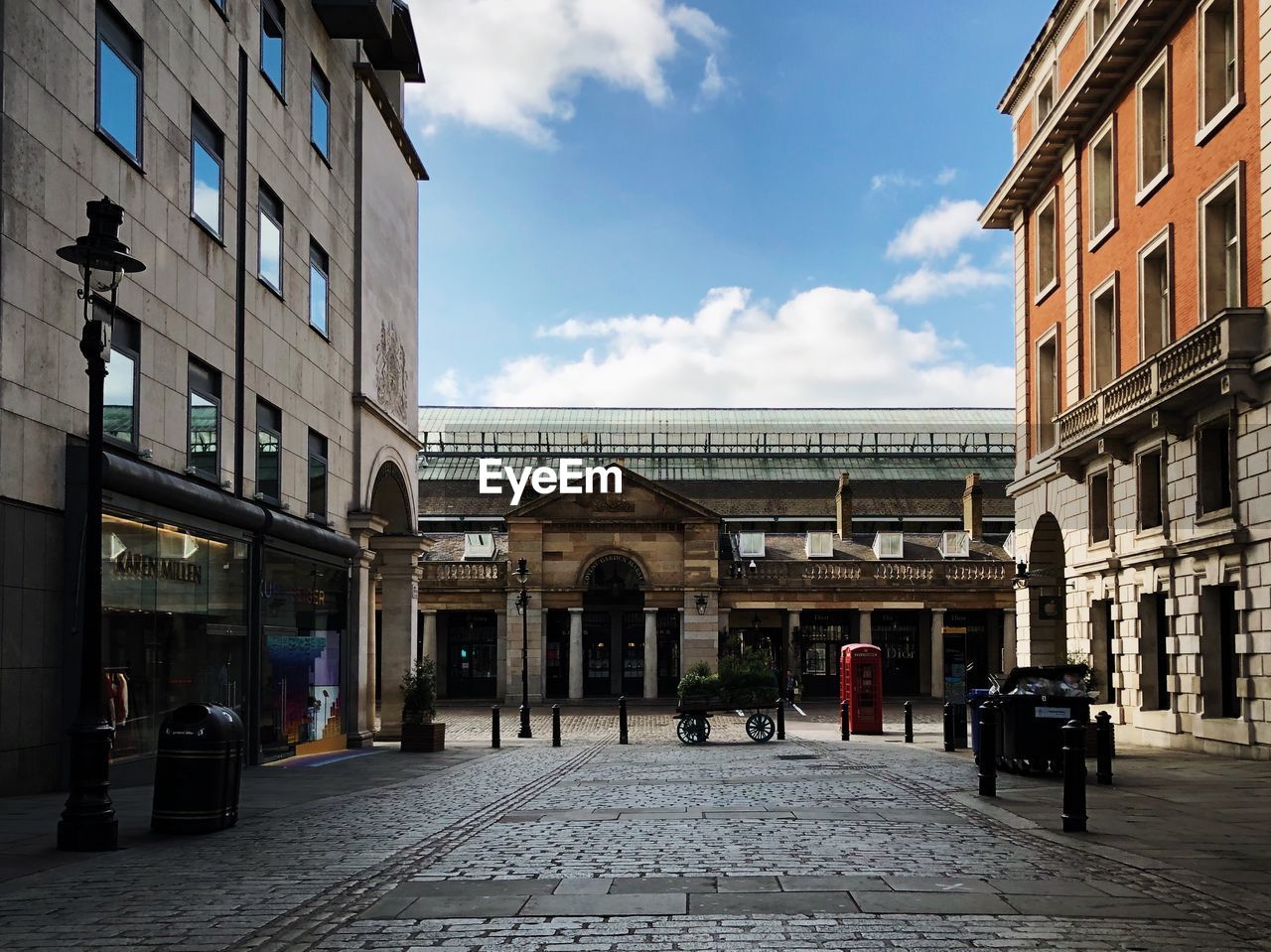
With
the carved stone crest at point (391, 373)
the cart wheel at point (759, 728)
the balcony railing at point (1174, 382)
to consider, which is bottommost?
the cart wheel at point (759, 728)

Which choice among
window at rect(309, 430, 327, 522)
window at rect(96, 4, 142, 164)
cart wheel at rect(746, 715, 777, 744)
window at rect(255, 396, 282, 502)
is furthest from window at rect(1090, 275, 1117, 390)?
window at rect(96, 4, 142, 164)

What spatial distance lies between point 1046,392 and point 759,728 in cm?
1203

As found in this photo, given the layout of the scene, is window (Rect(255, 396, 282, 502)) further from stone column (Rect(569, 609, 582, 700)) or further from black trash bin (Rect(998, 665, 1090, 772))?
stone column (Rect(569, 609, 582, 700))

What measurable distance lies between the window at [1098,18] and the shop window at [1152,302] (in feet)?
19.1

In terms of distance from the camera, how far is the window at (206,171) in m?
19.4

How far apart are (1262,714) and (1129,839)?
11.3 meters

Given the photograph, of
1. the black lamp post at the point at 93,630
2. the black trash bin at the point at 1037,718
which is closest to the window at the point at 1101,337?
the black trash bin at the point at 1037,718

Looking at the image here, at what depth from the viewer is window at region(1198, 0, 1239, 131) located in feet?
77.7

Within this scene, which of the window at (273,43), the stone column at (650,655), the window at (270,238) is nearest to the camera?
the window at (270,238)

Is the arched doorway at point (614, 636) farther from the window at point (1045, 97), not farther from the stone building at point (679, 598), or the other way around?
the window at point (1045, 97)

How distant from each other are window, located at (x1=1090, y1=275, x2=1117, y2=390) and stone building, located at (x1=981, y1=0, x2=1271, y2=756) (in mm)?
50

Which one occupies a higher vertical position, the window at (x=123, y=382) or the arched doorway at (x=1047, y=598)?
the window at (x=123, y=382)

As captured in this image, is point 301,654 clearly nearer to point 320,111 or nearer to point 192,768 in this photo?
point 320,111

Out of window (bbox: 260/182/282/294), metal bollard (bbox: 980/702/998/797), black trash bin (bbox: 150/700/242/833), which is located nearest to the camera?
black trash bin (bbox: 150/700/242/833)
